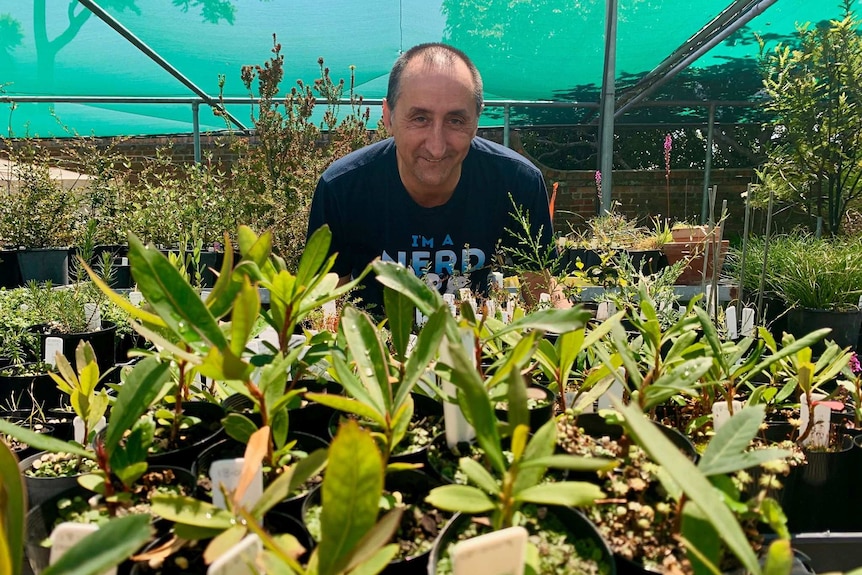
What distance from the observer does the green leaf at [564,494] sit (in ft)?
1.40

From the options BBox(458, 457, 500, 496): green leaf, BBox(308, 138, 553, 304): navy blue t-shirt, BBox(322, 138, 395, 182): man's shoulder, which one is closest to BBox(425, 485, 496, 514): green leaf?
BBox(458, 457, 500, 496): green leaf

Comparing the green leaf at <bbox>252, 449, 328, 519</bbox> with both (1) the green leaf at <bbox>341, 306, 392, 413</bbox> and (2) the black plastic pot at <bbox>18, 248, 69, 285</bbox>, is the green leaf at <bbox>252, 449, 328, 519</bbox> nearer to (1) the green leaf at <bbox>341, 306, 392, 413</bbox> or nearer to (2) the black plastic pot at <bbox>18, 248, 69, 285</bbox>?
(1) the green leaf at <bbox>341, 306, 392, 413</bbox>

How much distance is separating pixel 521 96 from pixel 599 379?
592 cm

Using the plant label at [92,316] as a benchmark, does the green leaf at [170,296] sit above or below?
above

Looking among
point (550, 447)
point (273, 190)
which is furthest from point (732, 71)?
point (550, 447)

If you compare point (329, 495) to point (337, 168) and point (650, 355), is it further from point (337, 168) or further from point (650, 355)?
point (337, 168)

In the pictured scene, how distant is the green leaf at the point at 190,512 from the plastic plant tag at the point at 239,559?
0.16ft

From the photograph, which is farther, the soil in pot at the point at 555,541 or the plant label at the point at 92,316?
the plant label at the point at 92,316

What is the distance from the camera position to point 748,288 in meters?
3.10

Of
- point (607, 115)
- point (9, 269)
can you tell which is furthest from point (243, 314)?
point (607, 115)

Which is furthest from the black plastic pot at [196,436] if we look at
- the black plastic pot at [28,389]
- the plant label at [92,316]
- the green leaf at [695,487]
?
the plant label at [92,316]

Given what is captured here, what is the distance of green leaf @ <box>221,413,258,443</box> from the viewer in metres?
0.59

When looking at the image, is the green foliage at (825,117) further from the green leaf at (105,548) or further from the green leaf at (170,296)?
the green leaf at (105,548)

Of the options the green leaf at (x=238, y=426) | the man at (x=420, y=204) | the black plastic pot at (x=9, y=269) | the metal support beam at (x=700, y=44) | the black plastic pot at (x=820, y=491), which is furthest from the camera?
the metal support beam at (x=700, y=44)
